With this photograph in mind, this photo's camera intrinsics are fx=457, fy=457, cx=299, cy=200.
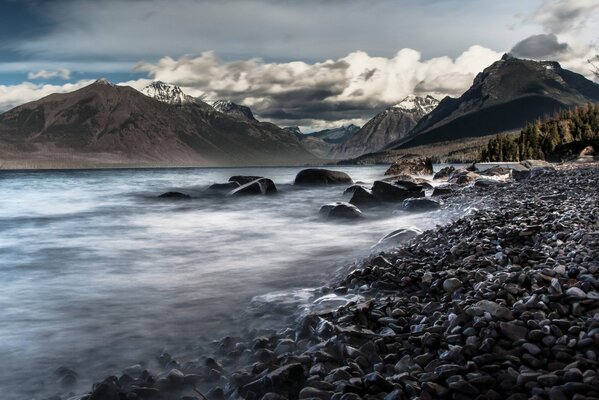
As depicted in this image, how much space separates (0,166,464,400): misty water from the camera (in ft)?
22.7

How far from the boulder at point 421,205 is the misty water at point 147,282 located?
1657 millimetres

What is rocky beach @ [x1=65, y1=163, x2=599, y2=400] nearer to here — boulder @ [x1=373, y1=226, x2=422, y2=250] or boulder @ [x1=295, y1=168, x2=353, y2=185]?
boulder @ [x1=373, y1=226, x2=422, y2=250]

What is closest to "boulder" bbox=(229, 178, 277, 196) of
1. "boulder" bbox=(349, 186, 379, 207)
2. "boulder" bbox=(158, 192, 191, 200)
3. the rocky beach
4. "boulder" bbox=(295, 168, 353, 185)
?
"boulder" bbox=(158, 192, 191, 200)

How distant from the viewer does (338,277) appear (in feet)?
35.7

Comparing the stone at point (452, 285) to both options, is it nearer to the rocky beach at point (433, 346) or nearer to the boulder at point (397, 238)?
the rocky beach at point (433, 346)

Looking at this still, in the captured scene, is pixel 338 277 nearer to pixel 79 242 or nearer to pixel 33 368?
pixel 33 368

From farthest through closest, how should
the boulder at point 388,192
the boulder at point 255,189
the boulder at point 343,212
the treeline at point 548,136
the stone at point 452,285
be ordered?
the treeline at point 548,136 → the boulder at point 255,189 → the boulder at point 388,192 → the boulder at point 343,212 → the stone at point 452,285

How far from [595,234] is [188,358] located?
24.9ft

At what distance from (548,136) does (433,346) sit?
392ft

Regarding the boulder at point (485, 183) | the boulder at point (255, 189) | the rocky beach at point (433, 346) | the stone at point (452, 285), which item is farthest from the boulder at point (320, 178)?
the stone at point (452, 285)

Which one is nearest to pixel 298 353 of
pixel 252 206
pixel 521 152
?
pixel 252 206

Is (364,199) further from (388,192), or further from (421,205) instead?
(421,205)

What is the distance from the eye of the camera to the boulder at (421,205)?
23766mm

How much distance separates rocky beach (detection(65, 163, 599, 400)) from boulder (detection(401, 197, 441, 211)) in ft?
49.7
